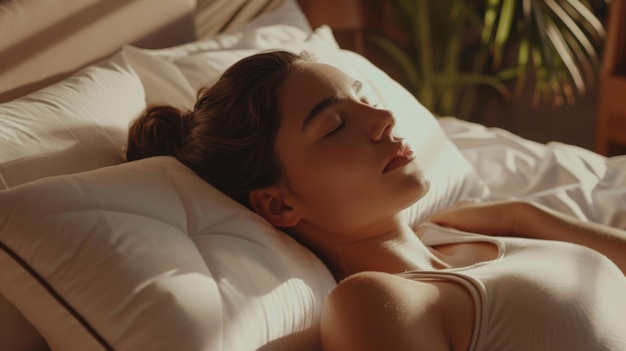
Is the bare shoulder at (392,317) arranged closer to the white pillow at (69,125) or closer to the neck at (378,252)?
the neck at (378,252)

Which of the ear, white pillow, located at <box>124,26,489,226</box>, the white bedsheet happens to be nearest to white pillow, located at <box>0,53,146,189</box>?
white pillow, located at <box>124,26,489,226</box>

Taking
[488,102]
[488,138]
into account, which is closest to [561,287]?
[488,138]

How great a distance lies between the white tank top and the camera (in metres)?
1.10

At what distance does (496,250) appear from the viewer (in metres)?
1.35

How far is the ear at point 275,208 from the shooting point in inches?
50.3

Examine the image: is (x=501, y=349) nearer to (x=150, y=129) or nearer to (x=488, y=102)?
(x=150, y=129)

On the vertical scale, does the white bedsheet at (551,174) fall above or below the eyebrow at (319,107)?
below

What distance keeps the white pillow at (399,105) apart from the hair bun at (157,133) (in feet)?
0.61

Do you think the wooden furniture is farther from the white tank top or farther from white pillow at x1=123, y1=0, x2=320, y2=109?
the white tank top

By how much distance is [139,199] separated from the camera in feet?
3.67

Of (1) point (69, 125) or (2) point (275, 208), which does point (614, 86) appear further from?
(1) point (69, 125)

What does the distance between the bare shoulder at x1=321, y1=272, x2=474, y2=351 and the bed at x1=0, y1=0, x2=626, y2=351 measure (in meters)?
0.11

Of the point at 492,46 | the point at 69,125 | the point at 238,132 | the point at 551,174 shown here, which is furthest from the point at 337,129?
the point at 492,46

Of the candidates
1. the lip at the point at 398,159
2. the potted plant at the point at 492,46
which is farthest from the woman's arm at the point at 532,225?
the potted plant at the point at 492,46
